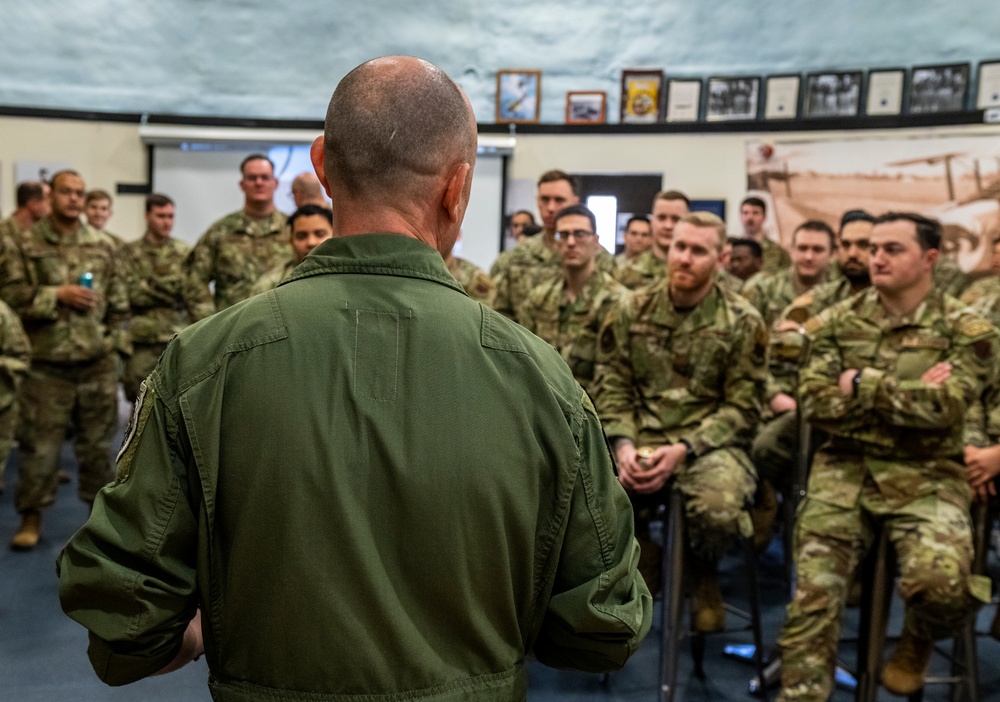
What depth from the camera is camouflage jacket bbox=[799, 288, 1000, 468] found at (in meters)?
2.88

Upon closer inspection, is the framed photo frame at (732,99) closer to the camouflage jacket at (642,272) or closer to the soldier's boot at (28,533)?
the camouflage jacket at (642,272)

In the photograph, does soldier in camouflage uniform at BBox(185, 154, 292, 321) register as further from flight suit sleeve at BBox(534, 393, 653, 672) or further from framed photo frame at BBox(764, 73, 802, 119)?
framed photo frame at BBox(764, 73, 802, 119)

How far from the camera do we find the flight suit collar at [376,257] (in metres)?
1.12

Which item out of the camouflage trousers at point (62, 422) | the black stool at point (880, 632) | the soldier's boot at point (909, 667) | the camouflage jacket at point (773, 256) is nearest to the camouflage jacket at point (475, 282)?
the camouflage trousers at point (62, 422)

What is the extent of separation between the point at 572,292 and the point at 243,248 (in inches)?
77.3

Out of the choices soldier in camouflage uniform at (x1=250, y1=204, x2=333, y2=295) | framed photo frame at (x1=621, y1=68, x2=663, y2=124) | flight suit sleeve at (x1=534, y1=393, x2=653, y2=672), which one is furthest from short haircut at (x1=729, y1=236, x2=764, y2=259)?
flight suit sleeve at (x1=534, y1=393, x2=653, y2=672)

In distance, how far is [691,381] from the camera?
3.41 meters

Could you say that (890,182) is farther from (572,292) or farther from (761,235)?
(572,292)

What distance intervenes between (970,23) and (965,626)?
5.96 meters

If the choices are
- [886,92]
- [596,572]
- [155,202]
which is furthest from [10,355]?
[886,92]

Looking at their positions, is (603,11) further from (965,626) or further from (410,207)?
(410,207)

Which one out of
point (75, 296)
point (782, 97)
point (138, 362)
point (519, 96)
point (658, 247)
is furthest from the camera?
point (519, 96)

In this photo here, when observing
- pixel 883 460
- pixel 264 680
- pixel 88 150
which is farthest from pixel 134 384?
pixel 264 680

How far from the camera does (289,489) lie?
1.04 metres
